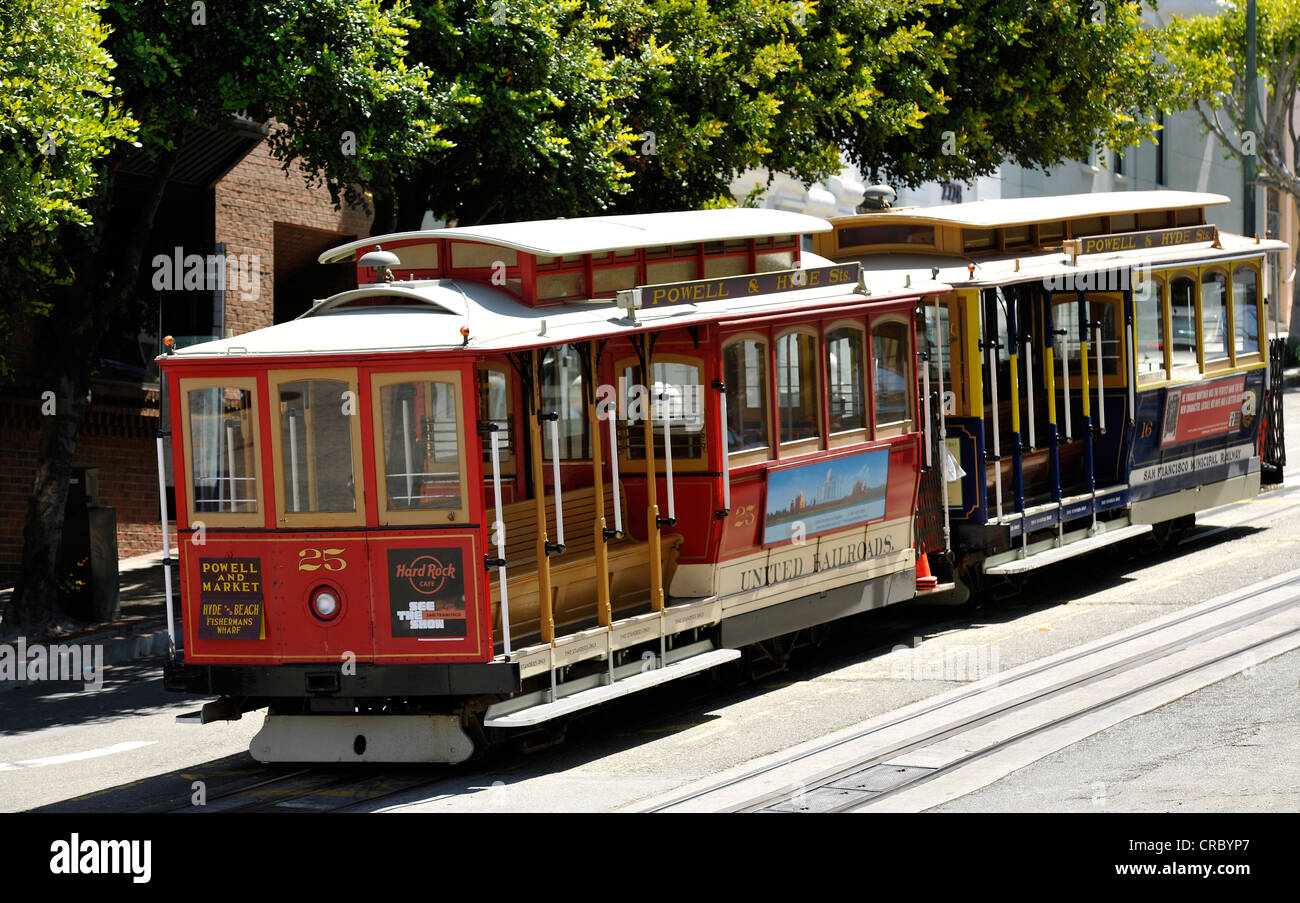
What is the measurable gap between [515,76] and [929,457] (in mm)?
5635

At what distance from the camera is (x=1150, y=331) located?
54.7ft

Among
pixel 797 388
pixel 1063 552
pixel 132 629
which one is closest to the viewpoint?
pixel 797 388

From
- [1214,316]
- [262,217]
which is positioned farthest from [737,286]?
Result: [262,217]

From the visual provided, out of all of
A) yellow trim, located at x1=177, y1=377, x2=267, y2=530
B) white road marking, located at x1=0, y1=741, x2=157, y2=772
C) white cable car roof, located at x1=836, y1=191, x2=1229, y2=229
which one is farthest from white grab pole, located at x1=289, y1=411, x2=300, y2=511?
white cable car roof, located at x1=836, y1=191, x2=1229, y2=229

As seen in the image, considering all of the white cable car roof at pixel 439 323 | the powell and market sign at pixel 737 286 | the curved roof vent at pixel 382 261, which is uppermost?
the curved roof vent at pixel 382 261

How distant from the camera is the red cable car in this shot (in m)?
10.0

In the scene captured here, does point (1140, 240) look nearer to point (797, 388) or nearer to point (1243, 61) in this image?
point (797, 388)

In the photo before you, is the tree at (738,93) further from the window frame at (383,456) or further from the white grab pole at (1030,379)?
the window frame at (383,456)

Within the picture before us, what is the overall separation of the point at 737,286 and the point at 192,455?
163 inches

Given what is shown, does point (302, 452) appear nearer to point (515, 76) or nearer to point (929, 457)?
point (929, 457)

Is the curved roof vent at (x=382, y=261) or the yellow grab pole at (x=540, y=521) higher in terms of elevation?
the curved roof vent at (x=382, y=261)

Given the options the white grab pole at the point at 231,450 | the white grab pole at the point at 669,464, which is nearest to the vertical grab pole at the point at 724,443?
the white grab pole at the point at 669,464

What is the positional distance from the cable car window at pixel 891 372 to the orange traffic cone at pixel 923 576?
1312 mm

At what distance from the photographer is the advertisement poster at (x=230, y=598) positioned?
10.2m
